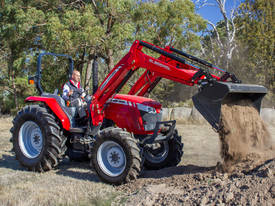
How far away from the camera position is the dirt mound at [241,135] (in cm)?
494

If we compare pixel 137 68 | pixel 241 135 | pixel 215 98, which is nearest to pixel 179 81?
pixel 215 98

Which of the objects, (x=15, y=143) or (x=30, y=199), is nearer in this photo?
(x=30, y=199)

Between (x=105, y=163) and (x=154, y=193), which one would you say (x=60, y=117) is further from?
(x=154, y=193)

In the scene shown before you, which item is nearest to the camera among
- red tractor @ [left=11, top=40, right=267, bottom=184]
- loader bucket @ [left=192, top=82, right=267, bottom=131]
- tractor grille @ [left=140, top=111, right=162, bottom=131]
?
loader bucket @ [left=192, top=82, right=267, bottom=131]

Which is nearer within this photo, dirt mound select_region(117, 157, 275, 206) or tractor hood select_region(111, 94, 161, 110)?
dirt mound select_region(117, 157, 275, 206)

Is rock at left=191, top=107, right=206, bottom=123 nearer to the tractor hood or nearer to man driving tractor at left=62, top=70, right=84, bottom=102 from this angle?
the tractor hood

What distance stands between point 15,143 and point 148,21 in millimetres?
13482

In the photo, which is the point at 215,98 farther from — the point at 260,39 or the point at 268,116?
the point at 260,39

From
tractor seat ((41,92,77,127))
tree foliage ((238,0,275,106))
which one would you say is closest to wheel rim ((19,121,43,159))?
tractor seat ((41,92,77,127))

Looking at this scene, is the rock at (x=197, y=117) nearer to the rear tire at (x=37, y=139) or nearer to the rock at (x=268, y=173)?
the rear tire at (x=37, y=139)

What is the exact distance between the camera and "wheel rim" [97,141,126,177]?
5.30 meters

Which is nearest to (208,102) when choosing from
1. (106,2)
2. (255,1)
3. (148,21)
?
(106,2)

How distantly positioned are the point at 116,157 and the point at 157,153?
4.46 ft

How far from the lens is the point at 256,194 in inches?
151
